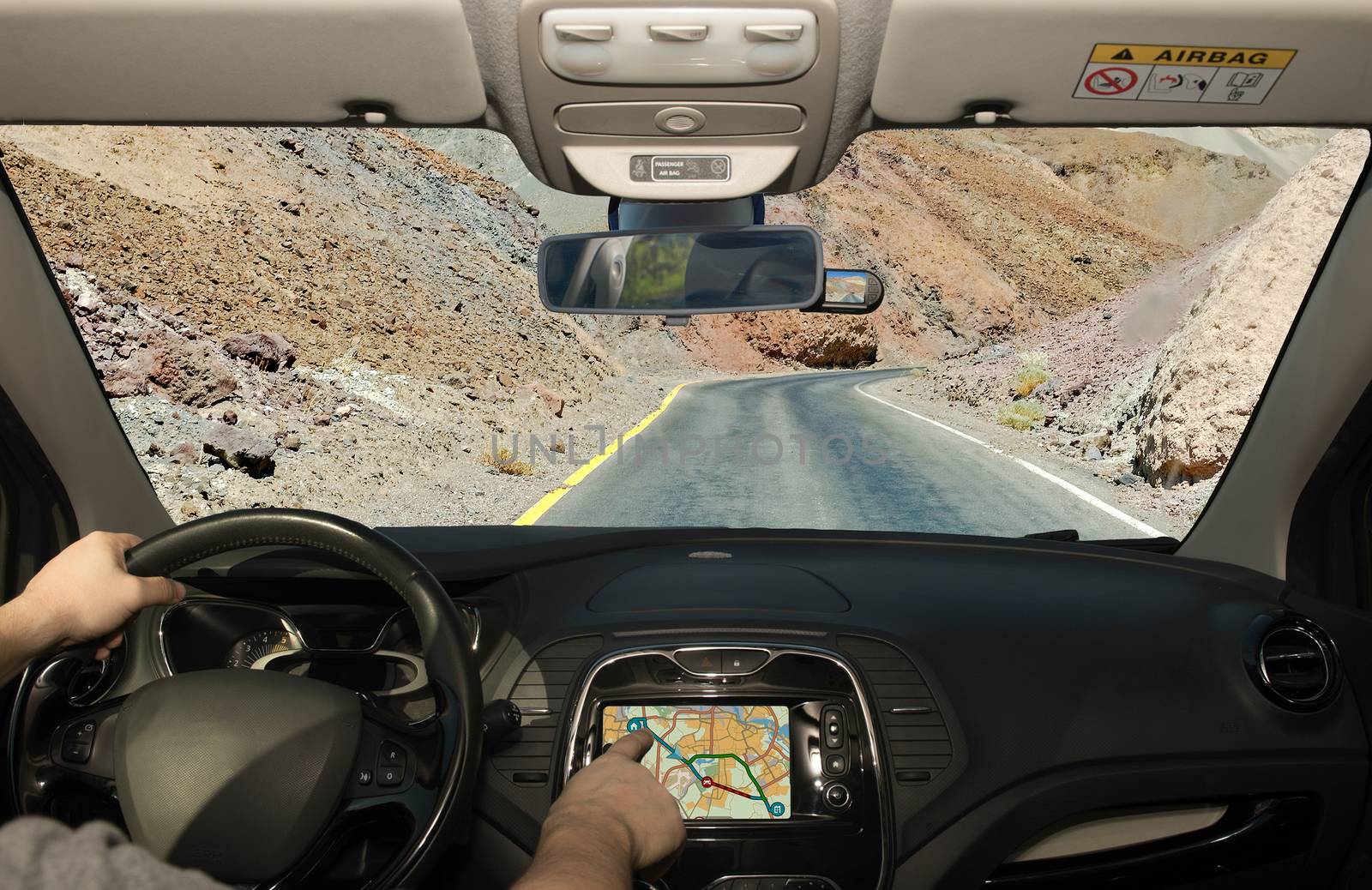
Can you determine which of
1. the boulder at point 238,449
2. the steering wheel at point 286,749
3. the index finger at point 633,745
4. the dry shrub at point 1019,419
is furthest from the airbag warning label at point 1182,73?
the dry shrub at point 1019,419

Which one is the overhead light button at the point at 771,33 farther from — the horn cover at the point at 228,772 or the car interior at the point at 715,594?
the horn cover at the point at 228,772

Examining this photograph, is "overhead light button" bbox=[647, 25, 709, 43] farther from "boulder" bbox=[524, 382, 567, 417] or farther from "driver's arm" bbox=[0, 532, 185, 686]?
"boulder" bbox=[524, 382, 567, 417]

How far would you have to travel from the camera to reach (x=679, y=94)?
101 inches

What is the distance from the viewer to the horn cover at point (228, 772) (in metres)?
1.96

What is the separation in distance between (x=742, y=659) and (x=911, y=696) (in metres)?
0.47

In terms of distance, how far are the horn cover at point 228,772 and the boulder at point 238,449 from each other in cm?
313

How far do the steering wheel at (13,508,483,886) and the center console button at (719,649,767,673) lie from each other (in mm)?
844

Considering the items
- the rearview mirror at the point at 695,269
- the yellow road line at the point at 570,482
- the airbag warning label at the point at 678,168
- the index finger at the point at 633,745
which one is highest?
the airbag warning label at the point at 678,168

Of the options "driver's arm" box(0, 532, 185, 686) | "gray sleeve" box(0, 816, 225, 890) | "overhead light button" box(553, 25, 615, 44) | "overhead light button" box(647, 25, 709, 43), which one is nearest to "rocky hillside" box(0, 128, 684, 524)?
"driver's arm" box(0, 532, 185, 686)

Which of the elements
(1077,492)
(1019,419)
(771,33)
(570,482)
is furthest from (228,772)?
(1019,419)

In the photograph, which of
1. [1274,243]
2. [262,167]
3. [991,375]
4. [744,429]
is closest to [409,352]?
[262,167]

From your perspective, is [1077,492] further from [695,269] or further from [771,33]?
[771,33]

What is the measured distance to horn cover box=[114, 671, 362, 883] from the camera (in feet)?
6.41

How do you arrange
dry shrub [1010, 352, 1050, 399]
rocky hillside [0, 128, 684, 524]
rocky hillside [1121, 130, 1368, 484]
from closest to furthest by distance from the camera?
rocky hillside [1121, 130, 1368, 484] → rocky hillside [0, 128, 684, 524] → dry shrub [1010, 352, 1050, 399]
